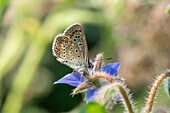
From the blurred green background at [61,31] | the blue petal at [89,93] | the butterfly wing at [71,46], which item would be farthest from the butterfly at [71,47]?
the blurred green background at [61,31]

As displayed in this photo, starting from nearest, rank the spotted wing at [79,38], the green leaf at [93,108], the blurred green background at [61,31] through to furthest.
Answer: the green leaf at [93,108], the spotted wing at [79,38], the blurred green background at [61,31]

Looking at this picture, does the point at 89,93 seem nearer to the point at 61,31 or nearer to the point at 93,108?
the point at 93,108

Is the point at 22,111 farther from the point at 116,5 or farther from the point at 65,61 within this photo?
the point at 65,61

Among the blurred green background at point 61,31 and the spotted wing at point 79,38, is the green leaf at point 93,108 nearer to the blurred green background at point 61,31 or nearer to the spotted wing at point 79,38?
the spotted wing at point 79,38

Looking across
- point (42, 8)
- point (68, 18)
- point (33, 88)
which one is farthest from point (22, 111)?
point (42, 8)

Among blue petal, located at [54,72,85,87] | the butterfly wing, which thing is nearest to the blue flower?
blue petal, located at [54,72,85,87]

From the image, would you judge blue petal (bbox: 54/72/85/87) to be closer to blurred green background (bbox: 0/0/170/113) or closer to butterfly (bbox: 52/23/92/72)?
butterfly (bbox: 52/23/92/72)

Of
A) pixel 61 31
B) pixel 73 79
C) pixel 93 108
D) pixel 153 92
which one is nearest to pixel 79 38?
pixel 73 79
